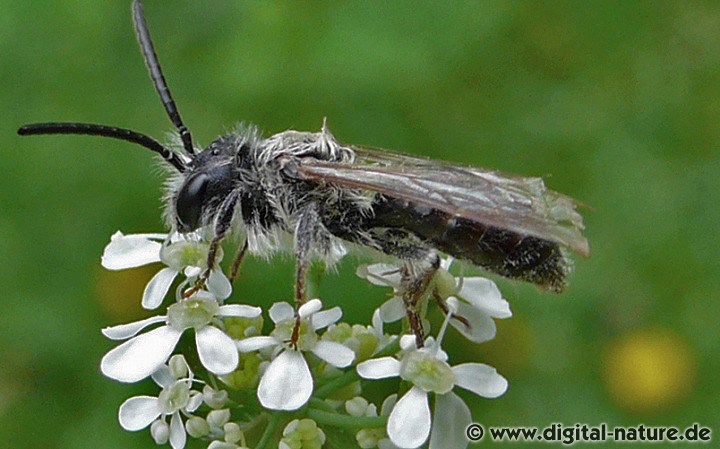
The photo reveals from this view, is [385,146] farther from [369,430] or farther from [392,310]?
[369,430]

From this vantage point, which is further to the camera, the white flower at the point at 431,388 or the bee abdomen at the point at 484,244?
the bee abdomen at the point at 484,244

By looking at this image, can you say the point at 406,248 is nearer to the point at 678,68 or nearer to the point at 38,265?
the point at 38,265

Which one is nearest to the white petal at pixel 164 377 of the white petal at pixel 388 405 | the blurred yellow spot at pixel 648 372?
the white petal at pixel 388 405

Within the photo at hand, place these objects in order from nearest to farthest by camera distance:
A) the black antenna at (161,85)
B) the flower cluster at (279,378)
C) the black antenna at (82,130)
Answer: the flower cluster at (279,378) → the black antenna at (82,130) → the black antenna at (161,85)

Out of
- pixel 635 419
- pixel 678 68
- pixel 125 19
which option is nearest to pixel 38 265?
pixel 125 19

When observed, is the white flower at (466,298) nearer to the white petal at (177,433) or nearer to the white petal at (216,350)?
the white petal at (216,350)

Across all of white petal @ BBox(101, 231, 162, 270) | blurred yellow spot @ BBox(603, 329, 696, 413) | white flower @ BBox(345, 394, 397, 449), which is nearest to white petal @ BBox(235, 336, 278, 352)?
white flower @ BBox(345, 394, 397, 449)
